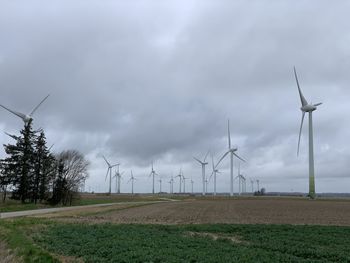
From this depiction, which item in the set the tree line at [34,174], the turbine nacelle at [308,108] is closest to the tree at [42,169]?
the tree line at [34,174]

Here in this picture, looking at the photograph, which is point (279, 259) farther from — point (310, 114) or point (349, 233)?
point (310, 114)

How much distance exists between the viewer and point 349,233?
105 ft

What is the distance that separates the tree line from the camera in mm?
91750

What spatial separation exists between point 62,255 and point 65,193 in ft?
284

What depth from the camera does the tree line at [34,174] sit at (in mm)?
91750

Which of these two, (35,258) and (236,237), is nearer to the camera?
(35,258)

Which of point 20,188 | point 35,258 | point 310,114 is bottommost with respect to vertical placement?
point 35,258

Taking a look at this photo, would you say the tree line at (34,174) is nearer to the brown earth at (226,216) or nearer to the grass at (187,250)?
the brown earth at (226,216)

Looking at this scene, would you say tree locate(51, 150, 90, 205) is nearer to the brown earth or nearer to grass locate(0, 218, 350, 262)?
the brown earth

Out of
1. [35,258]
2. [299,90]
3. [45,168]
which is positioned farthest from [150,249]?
[299,90]

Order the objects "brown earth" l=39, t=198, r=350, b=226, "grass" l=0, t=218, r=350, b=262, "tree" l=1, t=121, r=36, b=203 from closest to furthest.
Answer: "grass" l=0, t=218, r=350, b=262
"brown earth" l=39, t=198, r=350, b=226
"tree" l=1, t=121, r=36, b=203

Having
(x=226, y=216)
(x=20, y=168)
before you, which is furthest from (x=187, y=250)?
(x=20, y=168)

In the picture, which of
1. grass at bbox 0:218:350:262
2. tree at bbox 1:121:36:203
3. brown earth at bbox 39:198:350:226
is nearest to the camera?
grass at bbox 0:218:350:262

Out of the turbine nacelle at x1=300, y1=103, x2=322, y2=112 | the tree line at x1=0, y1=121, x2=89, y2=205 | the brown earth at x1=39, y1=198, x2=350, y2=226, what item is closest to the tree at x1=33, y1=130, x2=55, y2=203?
the tree line at x1=0, y1=121, x2=89, y2=205
